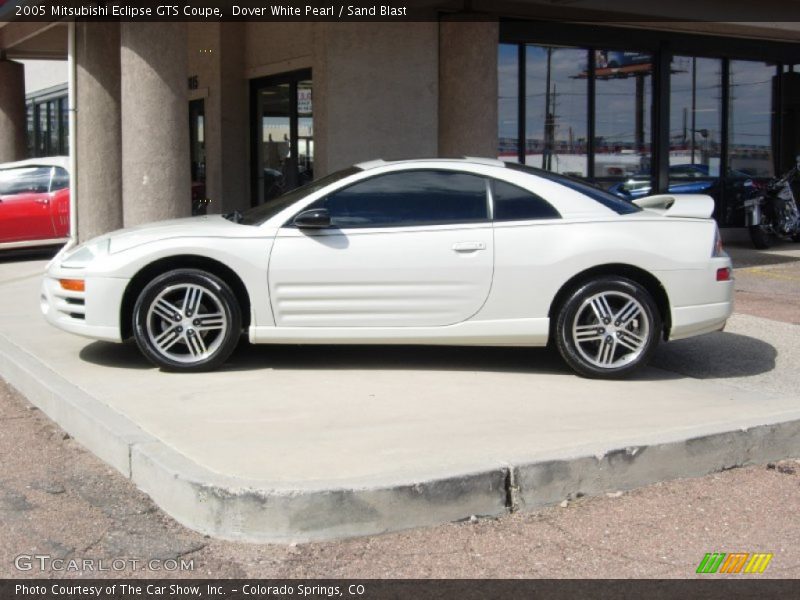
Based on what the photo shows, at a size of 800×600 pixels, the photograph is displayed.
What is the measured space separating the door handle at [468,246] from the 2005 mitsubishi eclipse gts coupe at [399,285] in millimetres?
13

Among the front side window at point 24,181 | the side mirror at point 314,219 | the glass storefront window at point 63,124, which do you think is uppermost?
the glass storefront window at point 63,124

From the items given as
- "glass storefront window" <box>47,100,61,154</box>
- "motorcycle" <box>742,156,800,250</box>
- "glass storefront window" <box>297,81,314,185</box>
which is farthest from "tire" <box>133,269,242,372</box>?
"glass storefront window" <box>47,100,61,154</box>

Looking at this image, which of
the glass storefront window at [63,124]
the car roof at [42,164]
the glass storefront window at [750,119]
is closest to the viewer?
the car roof at [42,164]

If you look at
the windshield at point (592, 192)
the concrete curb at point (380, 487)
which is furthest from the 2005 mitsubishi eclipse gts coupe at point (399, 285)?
the concrete curb at point (380, 487)

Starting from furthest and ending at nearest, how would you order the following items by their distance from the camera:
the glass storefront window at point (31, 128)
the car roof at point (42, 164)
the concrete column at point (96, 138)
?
the glass storefront window at point (31, 128) < the car roof at point (42, 164) < the concrete column at point (96, 138)

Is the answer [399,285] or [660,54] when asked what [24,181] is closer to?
[399,285]

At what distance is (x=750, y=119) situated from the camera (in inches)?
686

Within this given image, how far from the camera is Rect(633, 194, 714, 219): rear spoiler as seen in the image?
7043 mm

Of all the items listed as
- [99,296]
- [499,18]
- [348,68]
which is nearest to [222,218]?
[99,296]

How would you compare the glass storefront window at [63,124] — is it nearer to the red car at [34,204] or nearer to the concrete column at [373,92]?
the red car at [34,204]

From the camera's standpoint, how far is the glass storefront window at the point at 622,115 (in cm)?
1512

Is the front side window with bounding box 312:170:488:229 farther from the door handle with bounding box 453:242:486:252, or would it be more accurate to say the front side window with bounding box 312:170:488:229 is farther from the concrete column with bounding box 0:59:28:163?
the concrete column with bounding box 0:59:28:163

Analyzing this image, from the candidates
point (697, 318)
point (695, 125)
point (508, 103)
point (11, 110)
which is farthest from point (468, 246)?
point (11, 110)
